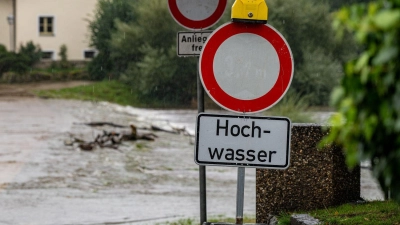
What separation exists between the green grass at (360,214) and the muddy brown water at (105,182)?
10.1 ft

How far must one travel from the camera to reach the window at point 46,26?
6869cm

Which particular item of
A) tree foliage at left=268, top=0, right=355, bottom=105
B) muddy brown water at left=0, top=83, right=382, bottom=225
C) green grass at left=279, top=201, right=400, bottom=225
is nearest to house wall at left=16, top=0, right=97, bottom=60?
tree foliage at left=268, top=0, right=355, bottom=105

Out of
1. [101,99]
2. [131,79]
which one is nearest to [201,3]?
[101,99]

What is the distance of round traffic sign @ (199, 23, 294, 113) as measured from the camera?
5859mm

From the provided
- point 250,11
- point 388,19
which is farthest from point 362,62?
point 250,11

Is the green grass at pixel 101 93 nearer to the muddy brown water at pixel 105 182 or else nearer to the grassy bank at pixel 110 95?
the grassy bank at pixel 110 95

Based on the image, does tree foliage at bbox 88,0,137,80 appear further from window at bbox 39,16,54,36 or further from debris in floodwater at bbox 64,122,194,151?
debris in floodwater at bbox 64,122,194,151

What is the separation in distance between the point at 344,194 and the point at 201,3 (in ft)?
6.89

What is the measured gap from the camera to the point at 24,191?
13.2 meters

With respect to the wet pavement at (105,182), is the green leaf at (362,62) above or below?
above

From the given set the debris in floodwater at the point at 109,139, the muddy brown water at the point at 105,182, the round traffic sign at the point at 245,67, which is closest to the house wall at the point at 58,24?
the muddy brown water at the point at 105,182

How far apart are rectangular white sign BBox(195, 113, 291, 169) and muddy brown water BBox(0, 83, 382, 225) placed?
4652 mm

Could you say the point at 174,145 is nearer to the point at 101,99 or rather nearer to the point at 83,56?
the point at 101,99

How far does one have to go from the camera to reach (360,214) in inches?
293
